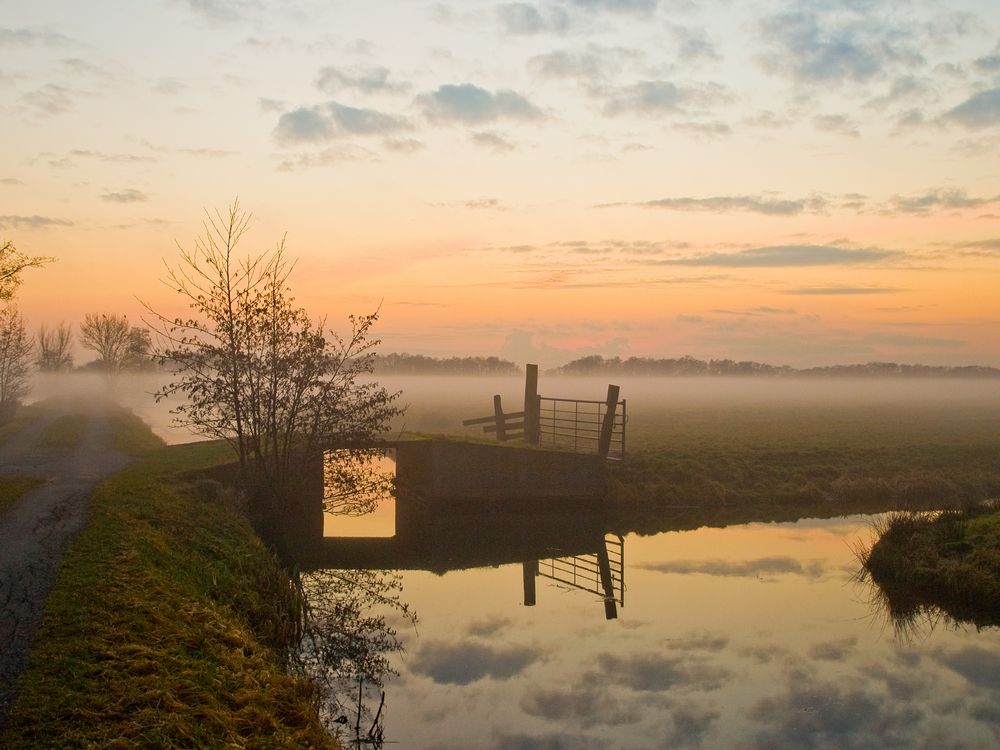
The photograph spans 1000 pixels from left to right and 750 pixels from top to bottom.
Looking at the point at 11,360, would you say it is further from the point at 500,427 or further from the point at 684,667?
the point at 684,667

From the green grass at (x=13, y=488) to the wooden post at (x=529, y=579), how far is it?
34.1ft

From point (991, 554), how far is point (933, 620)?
2439 mm

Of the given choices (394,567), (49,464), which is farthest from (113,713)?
(49,464)

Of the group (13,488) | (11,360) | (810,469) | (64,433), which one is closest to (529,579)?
(13,488)

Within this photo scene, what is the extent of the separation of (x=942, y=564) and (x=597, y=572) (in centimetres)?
722

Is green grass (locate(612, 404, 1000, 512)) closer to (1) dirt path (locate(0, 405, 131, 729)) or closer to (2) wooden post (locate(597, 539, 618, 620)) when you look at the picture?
(2) wooden post (locate(597, 539, 618, 620))

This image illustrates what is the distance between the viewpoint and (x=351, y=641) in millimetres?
14086

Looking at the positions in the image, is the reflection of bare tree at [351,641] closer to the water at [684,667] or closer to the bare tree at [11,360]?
the water at [684,667]

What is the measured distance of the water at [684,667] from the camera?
35.0 feet

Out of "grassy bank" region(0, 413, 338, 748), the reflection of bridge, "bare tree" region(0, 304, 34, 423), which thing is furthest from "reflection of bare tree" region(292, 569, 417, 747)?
"bare tree" region(0, 304, 34, 423)

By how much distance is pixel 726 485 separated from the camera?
2900 cm

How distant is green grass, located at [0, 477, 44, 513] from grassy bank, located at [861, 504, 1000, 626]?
17570 mm

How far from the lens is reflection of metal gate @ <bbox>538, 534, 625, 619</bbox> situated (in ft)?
59.5

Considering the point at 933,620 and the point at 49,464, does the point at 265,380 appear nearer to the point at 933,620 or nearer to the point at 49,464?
the point at 49,464
